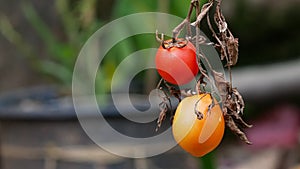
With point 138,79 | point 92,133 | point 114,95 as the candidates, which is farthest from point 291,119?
point 92,133

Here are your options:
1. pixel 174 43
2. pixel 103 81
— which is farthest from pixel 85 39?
pixel 174 43

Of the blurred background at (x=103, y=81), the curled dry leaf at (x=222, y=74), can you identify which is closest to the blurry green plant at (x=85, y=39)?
the blurred background at (x=103, y=81)

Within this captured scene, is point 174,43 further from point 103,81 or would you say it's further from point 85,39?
point 85,39

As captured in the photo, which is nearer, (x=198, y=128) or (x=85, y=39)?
(x=198, y=128)

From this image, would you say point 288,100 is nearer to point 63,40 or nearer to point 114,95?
point 63,40

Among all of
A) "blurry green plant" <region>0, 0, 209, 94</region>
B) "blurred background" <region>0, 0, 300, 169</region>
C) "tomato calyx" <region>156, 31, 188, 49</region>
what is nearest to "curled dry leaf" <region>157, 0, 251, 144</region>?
"tomato calyx" <region>156, 31, 188, 49</region>

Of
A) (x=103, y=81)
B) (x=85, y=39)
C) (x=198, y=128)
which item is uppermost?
(x=85, y=39)

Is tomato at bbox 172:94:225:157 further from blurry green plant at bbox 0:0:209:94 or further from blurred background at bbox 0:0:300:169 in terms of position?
blurry green plant at bbox 0:0:209:94
